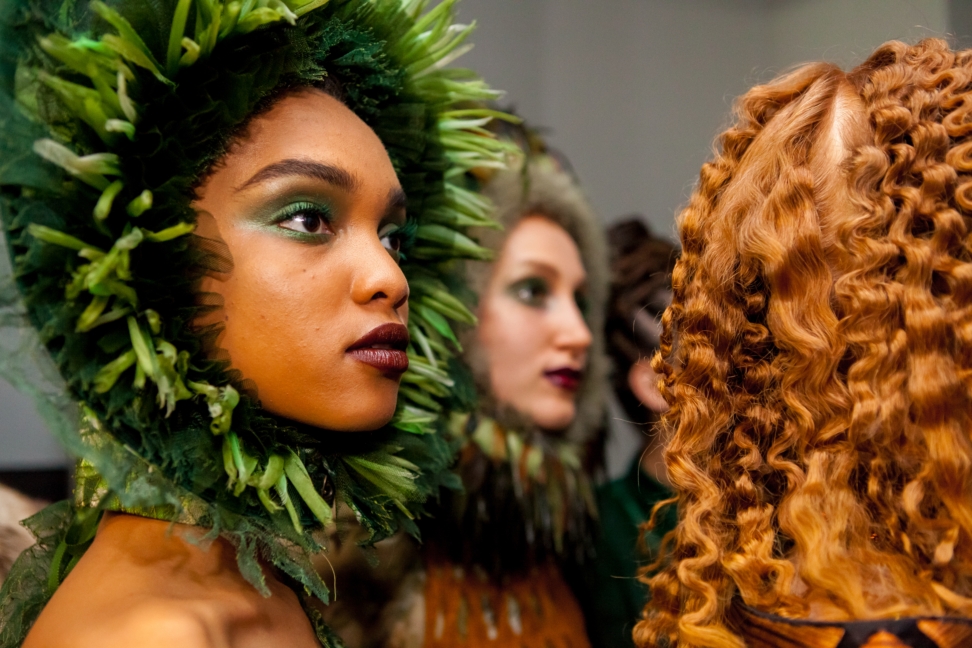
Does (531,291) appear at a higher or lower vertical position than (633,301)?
higher

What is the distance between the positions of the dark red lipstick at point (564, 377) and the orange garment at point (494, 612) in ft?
1.33

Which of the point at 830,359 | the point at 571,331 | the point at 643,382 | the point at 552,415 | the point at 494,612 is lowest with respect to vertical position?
the point at 494,612

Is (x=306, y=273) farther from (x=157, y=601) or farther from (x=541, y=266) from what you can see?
(x=541, y=266)

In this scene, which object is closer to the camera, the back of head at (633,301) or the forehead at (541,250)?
the forehead at (541,250)

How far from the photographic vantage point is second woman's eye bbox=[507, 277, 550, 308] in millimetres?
1964

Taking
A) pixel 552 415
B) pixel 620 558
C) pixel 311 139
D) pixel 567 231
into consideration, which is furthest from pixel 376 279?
pixel 620 558

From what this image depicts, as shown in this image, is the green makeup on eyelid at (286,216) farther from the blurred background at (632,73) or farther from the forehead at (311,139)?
the blurred background at (632,73)

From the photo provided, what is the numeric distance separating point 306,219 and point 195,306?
→ 7.3 inches

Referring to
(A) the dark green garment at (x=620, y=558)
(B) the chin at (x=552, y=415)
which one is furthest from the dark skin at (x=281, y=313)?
(A) the dark green garment at (x=620, y=558)

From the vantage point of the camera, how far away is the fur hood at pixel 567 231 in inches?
74.7

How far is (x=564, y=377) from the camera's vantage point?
6.54 feet

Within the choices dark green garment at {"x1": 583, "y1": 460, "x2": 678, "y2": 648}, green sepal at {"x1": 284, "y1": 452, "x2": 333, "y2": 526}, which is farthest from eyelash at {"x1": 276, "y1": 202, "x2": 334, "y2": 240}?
dark green garment at {"x1": 583, "y1": 460, "x2": 678, "y2": 648}

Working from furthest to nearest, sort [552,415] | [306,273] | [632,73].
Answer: [632,73] < [552,415] < [306,273]

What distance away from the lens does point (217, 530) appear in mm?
1057
